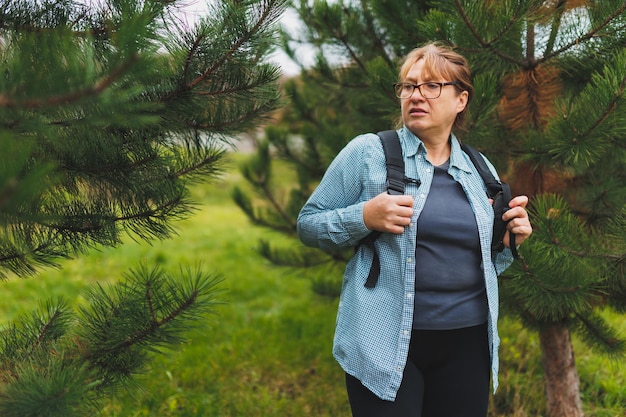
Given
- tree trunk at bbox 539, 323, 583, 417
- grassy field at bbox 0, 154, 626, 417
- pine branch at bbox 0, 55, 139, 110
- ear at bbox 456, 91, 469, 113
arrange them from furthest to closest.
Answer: grassy field at bbox 0, 154, 626, 417, tree trunk at bbox 539, 323, 583, 417, ear at bbox 456, 91, 469, 113, pine branch at bbox 0, 55, 139, 110

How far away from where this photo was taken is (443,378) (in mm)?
1828

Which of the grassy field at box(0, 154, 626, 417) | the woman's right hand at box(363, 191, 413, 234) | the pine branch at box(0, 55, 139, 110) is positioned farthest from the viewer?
the grassy field at box(0, 154, 626, 417)

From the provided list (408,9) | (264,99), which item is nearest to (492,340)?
(264,99)

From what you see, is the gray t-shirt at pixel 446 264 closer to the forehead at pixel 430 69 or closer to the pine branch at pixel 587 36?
the forehead at pixel 430 69

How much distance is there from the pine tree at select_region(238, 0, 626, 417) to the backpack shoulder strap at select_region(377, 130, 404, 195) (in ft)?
2.03

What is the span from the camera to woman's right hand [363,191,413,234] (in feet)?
5.31

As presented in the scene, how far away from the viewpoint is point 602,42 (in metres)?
2.31

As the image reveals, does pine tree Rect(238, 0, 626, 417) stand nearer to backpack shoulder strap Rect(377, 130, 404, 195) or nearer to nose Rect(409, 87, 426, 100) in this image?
nose Rect(409, 87, 426, 100)

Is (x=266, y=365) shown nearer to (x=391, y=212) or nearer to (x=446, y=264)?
(x=446, y=264)

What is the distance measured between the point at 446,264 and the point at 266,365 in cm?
244

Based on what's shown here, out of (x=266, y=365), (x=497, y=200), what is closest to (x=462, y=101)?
(x=497, y=200)

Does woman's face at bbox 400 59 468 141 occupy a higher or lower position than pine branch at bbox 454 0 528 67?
lower

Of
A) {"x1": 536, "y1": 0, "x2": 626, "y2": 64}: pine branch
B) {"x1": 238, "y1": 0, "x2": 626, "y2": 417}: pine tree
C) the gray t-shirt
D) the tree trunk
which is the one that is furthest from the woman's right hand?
the tree trunk

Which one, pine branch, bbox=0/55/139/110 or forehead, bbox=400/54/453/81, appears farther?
forehead, bbox=400/54/453/81
